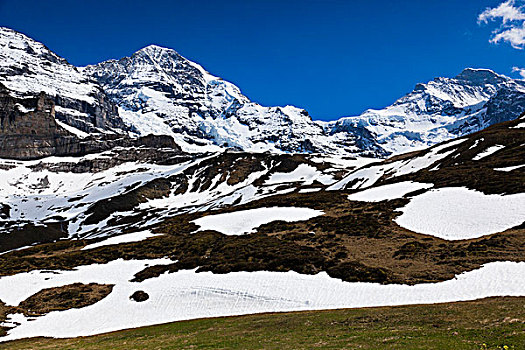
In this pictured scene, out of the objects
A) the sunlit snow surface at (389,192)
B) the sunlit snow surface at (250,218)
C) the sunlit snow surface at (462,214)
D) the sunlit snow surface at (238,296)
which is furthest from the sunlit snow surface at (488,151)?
the sunlit snow surface at (238,296)

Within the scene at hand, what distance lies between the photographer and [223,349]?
17719mm

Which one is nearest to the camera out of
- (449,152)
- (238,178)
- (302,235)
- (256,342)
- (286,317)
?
(256,342)

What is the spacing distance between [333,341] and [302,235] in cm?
3131

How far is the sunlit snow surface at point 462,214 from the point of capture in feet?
132

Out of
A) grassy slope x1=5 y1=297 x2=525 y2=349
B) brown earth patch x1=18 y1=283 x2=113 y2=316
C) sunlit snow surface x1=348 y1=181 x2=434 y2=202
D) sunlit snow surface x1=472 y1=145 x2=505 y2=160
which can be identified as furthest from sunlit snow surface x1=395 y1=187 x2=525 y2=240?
sunlit snow surface x1=472 y1=145 x2=505 y2=160

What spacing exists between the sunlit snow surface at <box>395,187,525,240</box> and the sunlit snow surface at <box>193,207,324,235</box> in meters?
15.5

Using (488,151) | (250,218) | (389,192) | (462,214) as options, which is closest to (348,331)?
(462,214)

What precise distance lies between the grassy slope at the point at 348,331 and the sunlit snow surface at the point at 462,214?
20.2 m

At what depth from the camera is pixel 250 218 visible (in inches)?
2361

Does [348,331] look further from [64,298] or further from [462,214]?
[462,214]

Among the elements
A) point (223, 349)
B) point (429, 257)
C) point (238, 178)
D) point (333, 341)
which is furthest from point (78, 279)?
point (238, 178)

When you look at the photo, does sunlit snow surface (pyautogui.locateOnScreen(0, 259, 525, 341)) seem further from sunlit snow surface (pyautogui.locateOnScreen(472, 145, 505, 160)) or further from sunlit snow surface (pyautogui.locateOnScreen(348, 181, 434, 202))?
sunlit snow surface (pyautogui.locateOnScreen(472, 145, 505, 160))

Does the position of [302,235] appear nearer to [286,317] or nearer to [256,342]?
[286,317]

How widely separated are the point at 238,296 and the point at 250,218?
30331 millimetres
